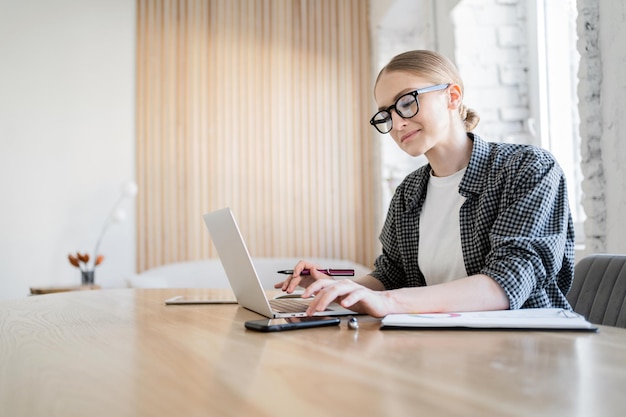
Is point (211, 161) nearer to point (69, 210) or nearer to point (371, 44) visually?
point (69, 210)

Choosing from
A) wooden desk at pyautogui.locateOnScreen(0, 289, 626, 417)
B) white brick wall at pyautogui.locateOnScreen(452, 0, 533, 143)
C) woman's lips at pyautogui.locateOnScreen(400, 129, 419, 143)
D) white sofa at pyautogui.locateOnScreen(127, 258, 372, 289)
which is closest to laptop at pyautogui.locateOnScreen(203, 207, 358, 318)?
wooden desk at pyautogui.locateOnScreen(0, 289, 626, 417)

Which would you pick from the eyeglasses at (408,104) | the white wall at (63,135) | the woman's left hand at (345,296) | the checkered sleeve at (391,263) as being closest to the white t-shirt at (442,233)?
the checkered sleeve at (391,263)

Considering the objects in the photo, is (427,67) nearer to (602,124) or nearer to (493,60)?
(602,124)

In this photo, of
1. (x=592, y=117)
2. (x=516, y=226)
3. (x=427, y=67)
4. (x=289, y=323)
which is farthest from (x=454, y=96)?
(x=289, y=323)

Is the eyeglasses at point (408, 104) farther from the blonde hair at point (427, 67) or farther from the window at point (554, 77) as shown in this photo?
the window at point (554, 77)

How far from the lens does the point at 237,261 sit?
1.24 metres

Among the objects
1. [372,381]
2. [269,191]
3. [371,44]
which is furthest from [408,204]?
[371,44]

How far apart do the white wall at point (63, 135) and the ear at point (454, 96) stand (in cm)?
349

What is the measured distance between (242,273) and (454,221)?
25.0 inches

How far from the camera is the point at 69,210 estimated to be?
4.45 metres

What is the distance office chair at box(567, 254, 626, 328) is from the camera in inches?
53.4

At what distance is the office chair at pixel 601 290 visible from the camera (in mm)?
1357

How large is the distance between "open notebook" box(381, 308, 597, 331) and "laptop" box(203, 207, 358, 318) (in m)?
0.23

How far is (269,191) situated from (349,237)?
77 centimetres
